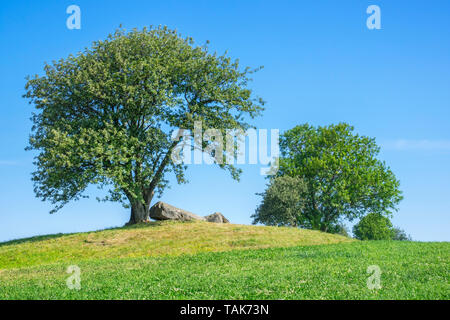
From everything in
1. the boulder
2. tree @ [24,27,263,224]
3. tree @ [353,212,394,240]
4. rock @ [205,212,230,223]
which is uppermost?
tree @ [24,27,263,224]

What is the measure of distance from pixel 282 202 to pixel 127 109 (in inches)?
809

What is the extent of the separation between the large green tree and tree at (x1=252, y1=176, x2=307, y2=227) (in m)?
1.10

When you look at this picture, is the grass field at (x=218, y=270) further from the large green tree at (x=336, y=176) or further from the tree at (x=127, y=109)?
the large green tree at (x=336, y=176)

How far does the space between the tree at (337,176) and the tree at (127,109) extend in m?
14.5

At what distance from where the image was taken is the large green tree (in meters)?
50.8

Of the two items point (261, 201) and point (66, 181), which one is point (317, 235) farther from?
point (66, 181)

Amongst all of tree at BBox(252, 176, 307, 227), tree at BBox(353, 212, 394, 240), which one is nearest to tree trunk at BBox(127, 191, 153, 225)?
tree at BBox(252, 176, 307, 227)

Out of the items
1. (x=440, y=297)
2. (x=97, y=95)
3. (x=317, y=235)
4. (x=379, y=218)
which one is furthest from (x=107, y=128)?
(x=379, y=218)

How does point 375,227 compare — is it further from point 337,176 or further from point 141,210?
point 141,210

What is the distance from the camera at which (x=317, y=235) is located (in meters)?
36.3

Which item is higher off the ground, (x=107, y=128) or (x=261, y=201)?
(x=107, y=128)

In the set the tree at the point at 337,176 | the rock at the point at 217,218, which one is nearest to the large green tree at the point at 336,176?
the tree at the point at 337,176

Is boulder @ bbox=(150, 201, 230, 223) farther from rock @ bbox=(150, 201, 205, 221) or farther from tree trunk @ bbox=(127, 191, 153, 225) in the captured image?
tree trunk @ bbox=(127, 191, 153, 225)
